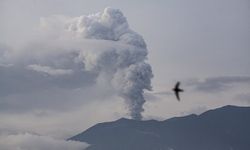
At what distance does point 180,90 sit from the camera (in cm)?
2631
